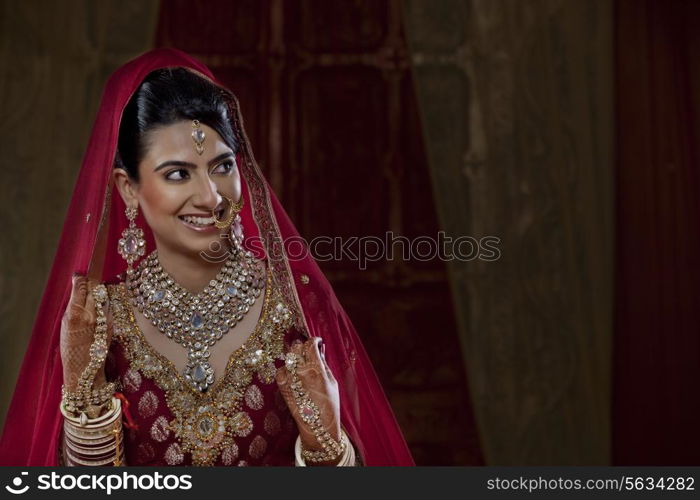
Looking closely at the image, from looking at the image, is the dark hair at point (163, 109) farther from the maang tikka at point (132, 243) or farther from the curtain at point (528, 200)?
the curtain at point (528, 200)

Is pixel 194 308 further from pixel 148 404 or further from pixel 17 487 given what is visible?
pixel 17 487

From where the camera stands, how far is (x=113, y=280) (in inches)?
65.6

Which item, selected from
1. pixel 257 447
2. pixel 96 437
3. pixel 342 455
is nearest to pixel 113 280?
pixel 96 437

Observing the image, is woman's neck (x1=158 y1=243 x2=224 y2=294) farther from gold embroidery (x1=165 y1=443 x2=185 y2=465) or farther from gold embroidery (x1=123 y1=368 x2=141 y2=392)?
gold embroidery (x1=165 y1=443 x2=185 y2=465)

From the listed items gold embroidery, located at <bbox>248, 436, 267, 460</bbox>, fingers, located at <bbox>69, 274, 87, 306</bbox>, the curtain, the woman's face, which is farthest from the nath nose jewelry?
the curtain

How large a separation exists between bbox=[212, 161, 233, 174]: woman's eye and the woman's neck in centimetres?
16

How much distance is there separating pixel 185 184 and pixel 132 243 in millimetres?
179

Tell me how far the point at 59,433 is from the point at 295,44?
1621 millimetres

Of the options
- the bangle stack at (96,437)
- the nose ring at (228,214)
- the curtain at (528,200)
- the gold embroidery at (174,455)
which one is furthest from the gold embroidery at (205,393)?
the curtain at (528,200)

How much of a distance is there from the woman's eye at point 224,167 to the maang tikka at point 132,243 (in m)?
0.17

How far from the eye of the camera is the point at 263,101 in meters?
2.81

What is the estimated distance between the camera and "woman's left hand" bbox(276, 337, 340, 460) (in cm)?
155

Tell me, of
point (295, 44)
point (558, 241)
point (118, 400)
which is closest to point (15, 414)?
point (118, 400)

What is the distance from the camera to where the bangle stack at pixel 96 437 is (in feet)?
4.92
